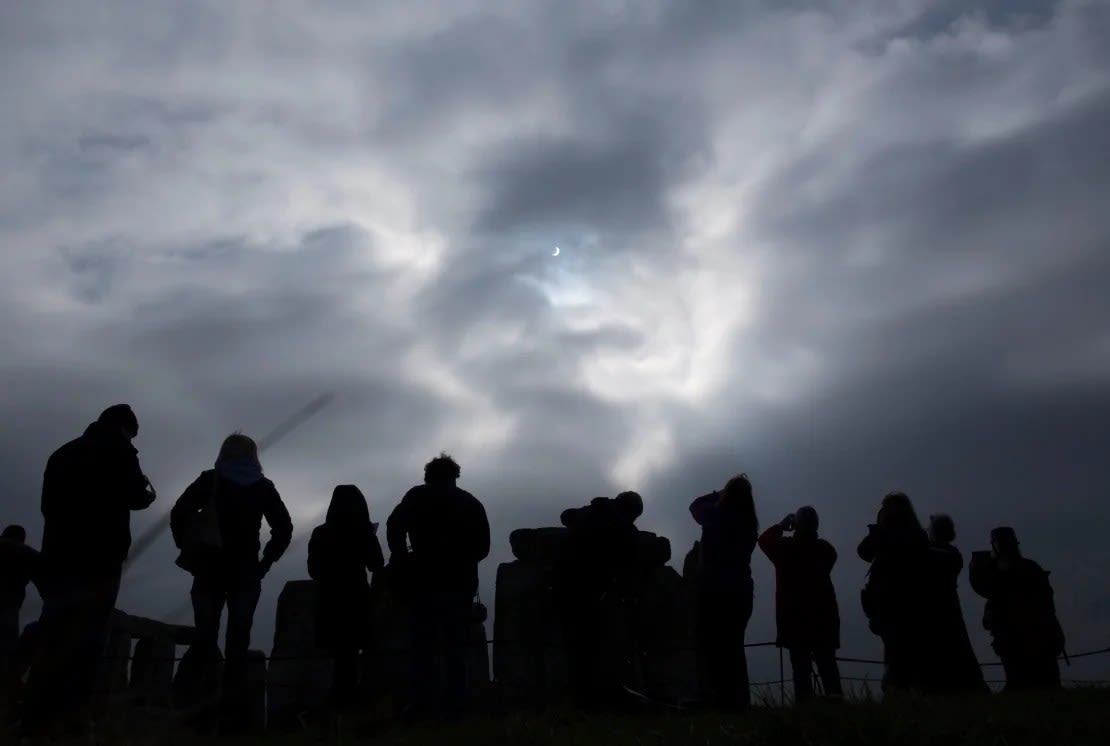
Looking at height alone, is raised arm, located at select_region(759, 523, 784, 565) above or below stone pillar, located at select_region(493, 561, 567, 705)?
above

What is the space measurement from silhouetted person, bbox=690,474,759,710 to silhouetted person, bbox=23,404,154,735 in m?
3.91

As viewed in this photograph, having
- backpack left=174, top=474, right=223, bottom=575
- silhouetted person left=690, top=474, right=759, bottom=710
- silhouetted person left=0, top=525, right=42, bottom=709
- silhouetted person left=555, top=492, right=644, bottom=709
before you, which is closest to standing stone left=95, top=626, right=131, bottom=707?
silhouetted person left=0, top=525, right=42, bottom=709

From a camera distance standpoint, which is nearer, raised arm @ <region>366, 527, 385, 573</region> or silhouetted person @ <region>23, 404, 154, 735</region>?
silhouetted person @ <region>23, 404, 154, 735</region>

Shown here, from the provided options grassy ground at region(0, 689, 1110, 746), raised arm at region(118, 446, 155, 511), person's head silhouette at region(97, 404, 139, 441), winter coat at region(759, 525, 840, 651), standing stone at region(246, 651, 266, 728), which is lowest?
grassy ground at region(0, 689, 1110, 746)

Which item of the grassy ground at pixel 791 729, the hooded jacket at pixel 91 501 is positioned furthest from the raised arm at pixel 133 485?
the grassy ground at pixel 791 729

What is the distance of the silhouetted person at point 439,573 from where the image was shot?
Answer: 749 cm

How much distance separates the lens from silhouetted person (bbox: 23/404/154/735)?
19.8ft

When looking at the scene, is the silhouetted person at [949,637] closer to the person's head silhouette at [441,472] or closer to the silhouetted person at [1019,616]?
the silhouetted person at [1019,616]

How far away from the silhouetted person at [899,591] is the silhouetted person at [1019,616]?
0.91 m

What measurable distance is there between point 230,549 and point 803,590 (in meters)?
4.31

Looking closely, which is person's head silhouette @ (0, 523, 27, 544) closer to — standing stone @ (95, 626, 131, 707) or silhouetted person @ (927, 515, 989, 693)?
standing stone @ (95, 626, 131, 707)

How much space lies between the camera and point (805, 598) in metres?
8.51

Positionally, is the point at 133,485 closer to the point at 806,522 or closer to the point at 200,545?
the point at 200,545

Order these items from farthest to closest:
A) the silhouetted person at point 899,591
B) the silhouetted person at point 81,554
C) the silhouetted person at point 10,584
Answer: the silhouetted person at point 899,591 → the silhouetted person at point 10,584 → the silhouetted person at point 81,554
